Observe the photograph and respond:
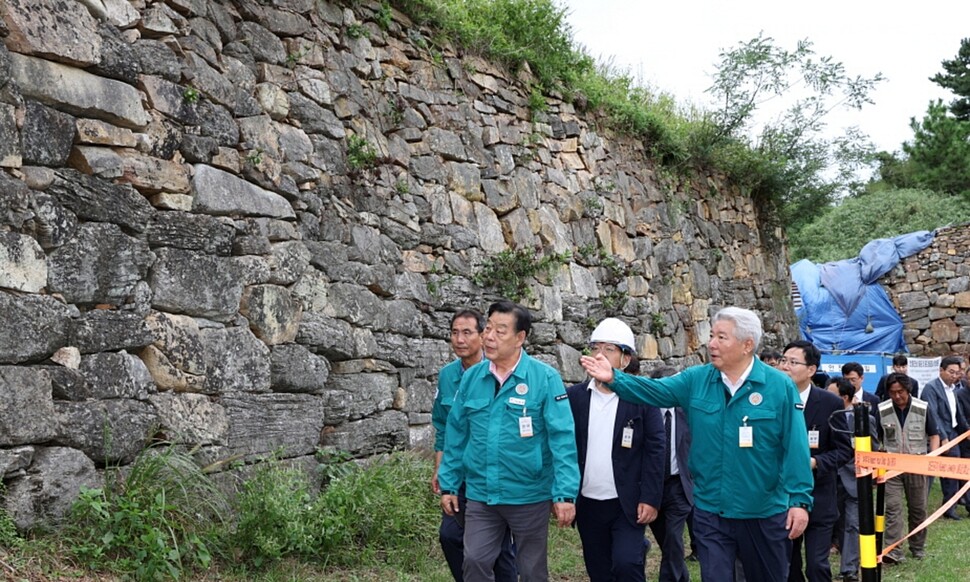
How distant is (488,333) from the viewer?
184 inches

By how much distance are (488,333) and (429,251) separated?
113 inches

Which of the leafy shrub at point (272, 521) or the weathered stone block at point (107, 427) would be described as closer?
the weathered stone block at point (107, 427)

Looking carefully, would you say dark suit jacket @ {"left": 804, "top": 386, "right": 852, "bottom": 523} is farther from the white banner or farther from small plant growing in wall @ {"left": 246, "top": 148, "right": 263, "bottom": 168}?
the white banner

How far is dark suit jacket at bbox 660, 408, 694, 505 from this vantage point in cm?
591

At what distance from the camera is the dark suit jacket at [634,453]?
4.73 metres

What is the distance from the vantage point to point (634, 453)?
4816mm

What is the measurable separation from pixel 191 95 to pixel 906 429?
22.1 ft

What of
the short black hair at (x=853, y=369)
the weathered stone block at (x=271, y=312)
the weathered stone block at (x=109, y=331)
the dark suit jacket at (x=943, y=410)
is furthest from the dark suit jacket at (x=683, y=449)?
the dark suit jacket at (x=943, y=410)

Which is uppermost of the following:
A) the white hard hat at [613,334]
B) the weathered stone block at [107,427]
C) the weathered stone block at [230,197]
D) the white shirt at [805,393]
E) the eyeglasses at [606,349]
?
the weathered stone block at [230,197]

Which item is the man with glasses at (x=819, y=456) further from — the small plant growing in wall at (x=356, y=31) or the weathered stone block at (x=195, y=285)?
the small plant growing in wall at (x=356, y=31)

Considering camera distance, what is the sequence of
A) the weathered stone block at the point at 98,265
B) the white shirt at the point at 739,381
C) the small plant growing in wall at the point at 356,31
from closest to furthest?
the white shirt at the point at 739,381 < the weathered stone block at the point at 98,265 < the small plant growing in wall at the point at 356,31

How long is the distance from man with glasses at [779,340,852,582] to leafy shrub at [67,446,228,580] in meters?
3.32

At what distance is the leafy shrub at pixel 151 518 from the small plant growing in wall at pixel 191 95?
6.64 ft

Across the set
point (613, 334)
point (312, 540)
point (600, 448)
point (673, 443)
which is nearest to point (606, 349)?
point (613, 334)
